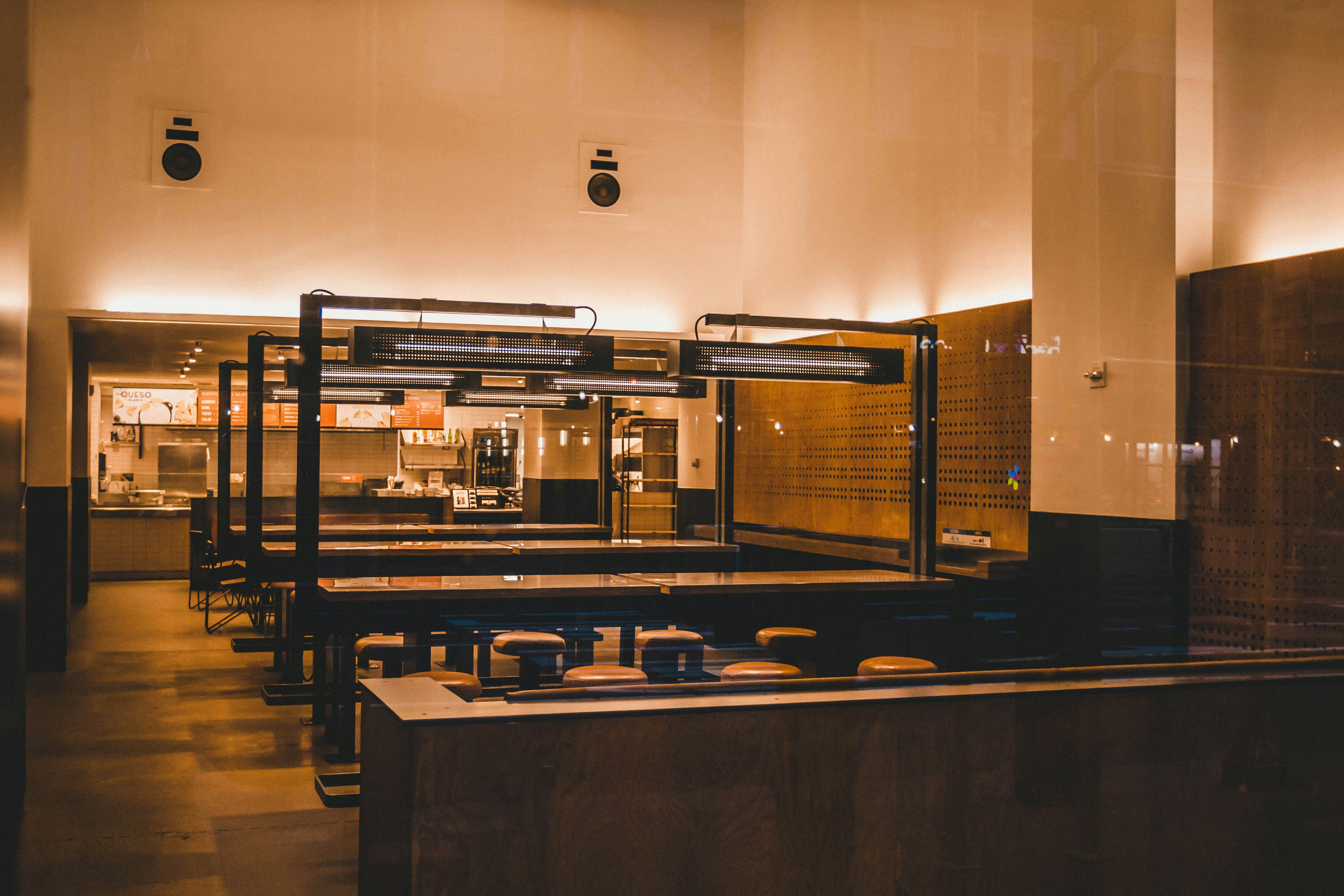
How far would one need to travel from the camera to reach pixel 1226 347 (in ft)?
13.9

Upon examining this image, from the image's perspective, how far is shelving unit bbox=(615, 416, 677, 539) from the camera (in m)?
13.2

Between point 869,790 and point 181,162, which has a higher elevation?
point 181,162

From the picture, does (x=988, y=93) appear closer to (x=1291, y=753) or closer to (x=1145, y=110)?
(x=1145, y=110)

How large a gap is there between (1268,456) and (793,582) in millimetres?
2499

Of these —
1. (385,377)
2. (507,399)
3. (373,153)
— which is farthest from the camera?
(507,399)

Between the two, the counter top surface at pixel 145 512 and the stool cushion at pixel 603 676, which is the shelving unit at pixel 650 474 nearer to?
the counter top surface at pixel 145 512

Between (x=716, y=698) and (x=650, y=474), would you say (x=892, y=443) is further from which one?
(x=650, y=474)

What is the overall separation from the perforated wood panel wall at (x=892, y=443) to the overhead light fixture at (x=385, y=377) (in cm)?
288

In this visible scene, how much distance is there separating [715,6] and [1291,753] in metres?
7.04

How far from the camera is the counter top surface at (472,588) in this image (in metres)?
5.06

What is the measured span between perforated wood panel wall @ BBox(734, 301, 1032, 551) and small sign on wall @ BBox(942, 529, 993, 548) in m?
0.03

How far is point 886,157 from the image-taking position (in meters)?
6.96

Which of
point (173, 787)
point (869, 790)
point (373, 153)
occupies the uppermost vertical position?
point (373, 153)

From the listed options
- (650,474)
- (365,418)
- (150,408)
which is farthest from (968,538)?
(150,408)
